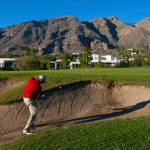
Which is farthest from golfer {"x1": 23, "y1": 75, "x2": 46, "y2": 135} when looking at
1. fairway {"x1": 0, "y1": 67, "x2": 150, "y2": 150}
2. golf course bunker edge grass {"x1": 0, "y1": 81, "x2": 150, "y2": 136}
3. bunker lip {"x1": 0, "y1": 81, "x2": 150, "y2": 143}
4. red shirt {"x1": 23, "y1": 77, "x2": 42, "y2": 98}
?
golf course bunker edge grass {"x1": 0, "y1": 81, "x2": 150, "y2": 136}

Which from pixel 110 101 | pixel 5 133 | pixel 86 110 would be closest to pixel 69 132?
pixel 5 133

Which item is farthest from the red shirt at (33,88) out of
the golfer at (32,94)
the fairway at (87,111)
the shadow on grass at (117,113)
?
the shadow on grass at (117,113)

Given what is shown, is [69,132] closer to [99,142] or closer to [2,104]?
[99,142]

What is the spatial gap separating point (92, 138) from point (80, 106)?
27.6 ft

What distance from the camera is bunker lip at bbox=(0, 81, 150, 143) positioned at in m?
19.5

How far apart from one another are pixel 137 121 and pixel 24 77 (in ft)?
40.9

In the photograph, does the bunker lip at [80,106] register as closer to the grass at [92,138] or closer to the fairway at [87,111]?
the fairway at [87,111]

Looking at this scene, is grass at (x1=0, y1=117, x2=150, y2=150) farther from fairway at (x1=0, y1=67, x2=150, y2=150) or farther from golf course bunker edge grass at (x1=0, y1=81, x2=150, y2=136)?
golf course bunker edge grass at (x1=0, y1=81, x2=150, y2=136)

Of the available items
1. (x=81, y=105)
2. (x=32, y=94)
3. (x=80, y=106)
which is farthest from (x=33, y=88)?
(x=81, y=105)

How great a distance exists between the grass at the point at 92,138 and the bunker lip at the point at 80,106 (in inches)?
103

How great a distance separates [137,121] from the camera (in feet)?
54.8

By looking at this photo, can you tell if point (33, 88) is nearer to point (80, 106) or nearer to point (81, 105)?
point (80, 106)

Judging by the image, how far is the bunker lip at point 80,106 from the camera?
19500 mm

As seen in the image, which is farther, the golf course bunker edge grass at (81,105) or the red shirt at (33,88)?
the golf course bunker edge grass at (81,105)
